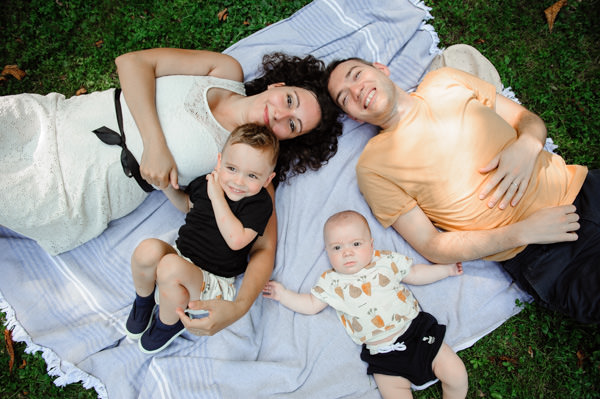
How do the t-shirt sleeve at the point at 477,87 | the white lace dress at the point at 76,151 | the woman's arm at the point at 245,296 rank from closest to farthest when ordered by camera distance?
the woman's arm at the point at 245,296 → the white lace dress at the point at 76,151 → the t-shirt sleeve at the point at 477,87

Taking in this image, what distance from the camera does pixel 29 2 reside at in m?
4.22

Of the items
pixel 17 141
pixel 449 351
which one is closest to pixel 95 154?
pixel 17 141

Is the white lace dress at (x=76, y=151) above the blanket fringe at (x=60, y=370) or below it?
above

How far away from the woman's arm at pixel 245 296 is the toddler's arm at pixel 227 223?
0.91 feet

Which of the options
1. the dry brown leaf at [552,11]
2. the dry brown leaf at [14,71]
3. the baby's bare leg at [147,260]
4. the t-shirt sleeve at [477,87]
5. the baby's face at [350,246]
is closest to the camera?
the baby's bare leg at [147,260]

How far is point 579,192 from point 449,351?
156 centimetres

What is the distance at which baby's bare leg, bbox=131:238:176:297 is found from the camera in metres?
2.86

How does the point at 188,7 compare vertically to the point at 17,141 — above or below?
above

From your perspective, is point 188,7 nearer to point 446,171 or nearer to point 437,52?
point 437,52

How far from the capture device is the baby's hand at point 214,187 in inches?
115

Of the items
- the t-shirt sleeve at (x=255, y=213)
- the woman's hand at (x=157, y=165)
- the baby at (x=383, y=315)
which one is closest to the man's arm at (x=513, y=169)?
the baby at (x=383, y=315)

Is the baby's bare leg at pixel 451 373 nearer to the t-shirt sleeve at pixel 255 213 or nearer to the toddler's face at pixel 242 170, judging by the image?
the t-shirt sleeve at pixel 255 213

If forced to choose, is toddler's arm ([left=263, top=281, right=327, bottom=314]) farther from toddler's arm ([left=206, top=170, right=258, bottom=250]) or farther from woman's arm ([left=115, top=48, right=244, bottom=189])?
woman's arm ([left=115, top=48, right=244, bottom=189])

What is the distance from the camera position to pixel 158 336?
3.07 m
